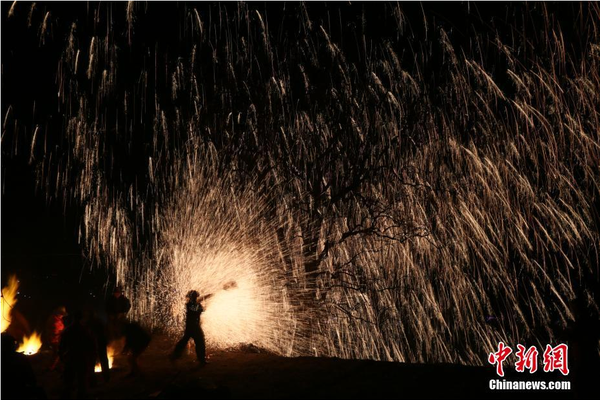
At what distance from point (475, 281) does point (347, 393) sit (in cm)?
1362

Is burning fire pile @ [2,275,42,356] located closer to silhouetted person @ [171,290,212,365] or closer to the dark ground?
the dark ground

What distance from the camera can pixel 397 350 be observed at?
74.3 ft

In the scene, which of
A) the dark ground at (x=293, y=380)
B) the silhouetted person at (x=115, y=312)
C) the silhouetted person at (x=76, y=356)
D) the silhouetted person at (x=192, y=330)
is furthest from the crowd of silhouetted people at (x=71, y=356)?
the silhouetted person at (x=115, y=312)

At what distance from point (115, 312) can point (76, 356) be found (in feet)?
11.3

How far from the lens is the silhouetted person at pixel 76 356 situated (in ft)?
26.3

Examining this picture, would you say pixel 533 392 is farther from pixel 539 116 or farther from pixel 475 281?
pixel 475 281

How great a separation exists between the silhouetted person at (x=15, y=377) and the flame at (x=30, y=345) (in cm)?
434

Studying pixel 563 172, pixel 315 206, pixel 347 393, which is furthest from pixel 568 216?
pixel 347 393

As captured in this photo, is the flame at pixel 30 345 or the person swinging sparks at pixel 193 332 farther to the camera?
the flame at pixel 30 345

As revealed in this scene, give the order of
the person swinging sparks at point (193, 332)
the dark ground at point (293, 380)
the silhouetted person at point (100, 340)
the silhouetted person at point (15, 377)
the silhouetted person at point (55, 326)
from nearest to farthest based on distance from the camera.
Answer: the silhouetted person at point (15, 377), the dark ground at point (293, 380), the silhouetted person at point (100, 340), the person swinging sparks at point (193, 332), the silhouetted person at point (55, 326)

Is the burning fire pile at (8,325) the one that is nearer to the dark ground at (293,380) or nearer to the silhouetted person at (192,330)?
the dark ground at (293,380)

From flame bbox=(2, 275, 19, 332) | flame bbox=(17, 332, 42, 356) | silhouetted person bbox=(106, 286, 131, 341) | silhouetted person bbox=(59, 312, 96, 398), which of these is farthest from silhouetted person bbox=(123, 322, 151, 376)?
flame bbox=(2, 275, 19, 332)

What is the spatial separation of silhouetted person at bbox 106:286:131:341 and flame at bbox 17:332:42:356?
5.47 feet

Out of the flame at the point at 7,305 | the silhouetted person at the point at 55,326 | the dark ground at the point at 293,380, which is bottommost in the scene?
the dark ground at the point at 293,380
